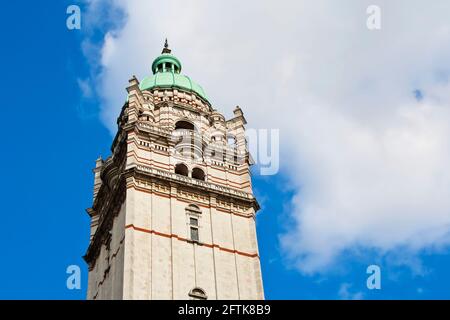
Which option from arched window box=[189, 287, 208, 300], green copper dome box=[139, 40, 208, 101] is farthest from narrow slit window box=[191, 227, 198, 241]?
green copper dome box=[139, 40, 208, 101]

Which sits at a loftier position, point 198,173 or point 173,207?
point 198,173

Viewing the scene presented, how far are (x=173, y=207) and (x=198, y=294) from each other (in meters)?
6.37

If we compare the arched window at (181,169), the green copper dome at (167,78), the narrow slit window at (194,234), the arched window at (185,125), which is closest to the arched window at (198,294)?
the narrow slit window at (194,234)

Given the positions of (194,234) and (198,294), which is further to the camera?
(194,234)

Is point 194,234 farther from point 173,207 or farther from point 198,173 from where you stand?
point 198,173

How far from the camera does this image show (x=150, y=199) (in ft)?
151

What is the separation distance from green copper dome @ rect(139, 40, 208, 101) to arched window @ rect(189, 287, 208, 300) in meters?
20.9

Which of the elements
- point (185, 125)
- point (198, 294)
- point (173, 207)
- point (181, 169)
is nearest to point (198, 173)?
point (181, 169)

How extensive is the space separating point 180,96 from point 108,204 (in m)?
12.1

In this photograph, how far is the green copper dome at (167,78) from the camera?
5916 cm

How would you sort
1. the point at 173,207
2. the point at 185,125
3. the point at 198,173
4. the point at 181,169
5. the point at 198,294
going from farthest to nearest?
the point at 185,125 → the point at 198,173 → the point at 181,169 → the point at 173,207 → the point at 198,294

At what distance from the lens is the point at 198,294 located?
42.5 metres
